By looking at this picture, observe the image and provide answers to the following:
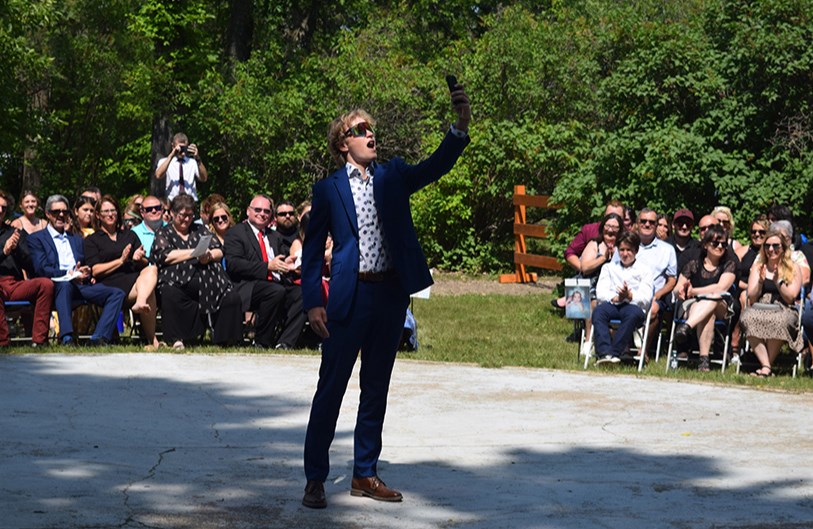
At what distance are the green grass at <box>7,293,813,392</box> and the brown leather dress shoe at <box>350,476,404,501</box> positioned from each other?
588cm

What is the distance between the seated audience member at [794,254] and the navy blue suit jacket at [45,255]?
23.7ft

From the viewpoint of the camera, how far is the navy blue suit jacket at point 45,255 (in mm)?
14039

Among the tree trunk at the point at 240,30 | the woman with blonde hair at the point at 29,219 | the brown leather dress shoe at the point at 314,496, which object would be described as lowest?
the brown leather dress shoe at the point at 314,496

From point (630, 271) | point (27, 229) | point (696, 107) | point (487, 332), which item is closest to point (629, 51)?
point (696, 107)

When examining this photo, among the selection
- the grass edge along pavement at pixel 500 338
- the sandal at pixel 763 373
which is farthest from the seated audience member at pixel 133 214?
the sandal at pixel 763 373

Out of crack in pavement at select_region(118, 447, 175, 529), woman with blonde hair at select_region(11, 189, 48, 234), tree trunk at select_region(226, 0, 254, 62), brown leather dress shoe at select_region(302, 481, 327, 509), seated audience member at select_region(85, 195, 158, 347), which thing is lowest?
crack in pavement at select_region(118, 447, 175, 529)

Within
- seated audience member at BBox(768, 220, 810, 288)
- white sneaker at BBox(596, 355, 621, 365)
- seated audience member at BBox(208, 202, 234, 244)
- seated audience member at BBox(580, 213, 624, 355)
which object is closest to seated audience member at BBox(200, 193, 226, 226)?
seated audience member at BBox(208, 202, 234, 244)

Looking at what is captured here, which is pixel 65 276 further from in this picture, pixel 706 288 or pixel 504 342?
pixel 706 288

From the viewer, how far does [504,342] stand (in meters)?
15.8

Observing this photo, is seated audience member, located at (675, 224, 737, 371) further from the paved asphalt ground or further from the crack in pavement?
the crack in pavement

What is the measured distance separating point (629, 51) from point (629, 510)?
48.3ft

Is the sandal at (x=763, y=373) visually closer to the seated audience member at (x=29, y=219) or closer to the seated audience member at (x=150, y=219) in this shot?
the seated audience member at (x=150, y=219)

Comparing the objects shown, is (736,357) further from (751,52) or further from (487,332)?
(751,52)

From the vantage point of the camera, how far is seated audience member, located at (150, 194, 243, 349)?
13969 mm
